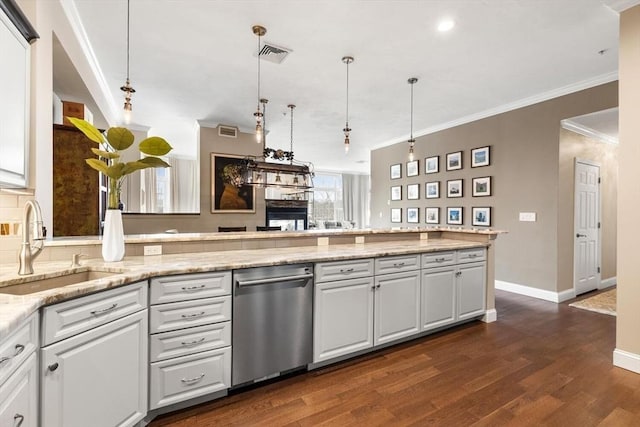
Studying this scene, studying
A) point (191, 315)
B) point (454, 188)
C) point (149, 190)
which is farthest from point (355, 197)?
point (191, 315)

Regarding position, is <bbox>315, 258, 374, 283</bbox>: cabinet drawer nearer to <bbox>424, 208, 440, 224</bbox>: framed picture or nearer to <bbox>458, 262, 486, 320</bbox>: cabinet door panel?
<bbox>458, 262, 486, 320</bbox>: cabinet door panel

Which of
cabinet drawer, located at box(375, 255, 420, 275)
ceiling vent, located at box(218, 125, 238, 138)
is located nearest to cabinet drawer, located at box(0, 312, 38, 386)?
cabinet drawer, located at box(375, 255, 420, 275)

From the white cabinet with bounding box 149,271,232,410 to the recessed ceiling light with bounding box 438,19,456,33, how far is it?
110 inches

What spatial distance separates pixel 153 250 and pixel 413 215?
210 inches

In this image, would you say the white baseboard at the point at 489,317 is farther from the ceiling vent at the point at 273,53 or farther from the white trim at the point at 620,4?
the ceiling vent at the point at 273,53

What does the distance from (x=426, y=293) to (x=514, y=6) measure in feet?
8.52

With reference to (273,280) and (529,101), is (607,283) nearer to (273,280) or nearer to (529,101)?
(529,101)

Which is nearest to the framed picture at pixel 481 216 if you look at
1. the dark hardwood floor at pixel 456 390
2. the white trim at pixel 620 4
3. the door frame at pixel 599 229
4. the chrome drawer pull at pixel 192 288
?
the door frame at pixel 599 229

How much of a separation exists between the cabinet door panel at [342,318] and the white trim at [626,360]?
6.66ft

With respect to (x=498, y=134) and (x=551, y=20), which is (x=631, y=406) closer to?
(x=551, y=20)

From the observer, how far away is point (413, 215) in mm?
6520

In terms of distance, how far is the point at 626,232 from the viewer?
8.07 ft

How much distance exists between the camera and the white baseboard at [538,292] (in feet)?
14.0

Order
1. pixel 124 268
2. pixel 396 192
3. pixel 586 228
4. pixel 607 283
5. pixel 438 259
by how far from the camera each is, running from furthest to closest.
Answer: pixel 396 192 → pixel 607 283 → pixel 586 228 → pixel 438 259 → pixel 124 268
